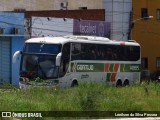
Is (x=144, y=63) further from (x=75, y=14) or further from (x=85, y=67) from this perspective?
(x=85, y=67)

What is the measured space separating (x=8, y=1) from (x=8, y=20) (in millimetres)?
11658

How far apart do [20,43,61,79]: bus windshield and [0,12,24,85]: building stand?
12.3 metres

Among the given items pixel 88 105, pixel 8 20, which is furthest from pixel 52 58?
pixel 8 20

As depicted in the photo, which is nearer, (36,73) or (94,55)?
(36,73)

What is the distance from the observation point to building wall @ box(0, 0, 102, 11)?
5069 centimetres

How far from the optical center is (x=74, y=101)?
16.0m

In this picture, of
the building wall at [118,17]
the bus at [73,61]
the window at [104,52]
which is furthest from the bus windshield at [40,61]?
the building wall at [118,17]

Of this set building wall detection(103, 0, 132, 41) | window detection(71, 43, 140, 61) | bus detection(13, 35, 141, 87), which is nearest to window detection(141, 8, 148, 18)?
building wall detection(103, 0, 132, 41)

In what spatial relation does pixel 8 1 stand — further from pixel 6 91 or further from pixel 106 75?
pixel 6 91

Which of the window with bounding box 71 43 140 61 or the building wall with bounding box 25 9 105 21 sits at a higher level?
the building wall with bounding box 25 9 105 21

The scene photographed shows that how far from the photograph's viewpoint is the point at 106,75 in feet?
104

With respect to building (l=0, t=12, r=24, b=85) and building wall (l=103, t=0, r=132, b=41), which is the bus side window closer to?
building (l=0, t=12, r=24, b=85)

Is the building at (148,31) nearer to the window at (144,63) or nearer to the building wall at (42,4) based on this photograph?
the window at (144,63)

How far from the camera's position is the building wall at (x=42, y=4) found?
50688 millimetres
